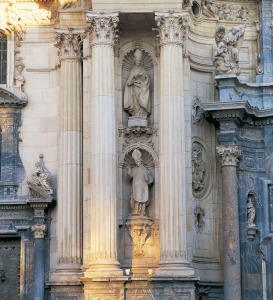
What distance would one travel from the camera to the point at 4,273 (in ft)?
93.4

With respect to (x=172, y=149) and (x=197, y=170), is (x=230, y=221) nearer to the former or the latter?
(x=197, y=170)

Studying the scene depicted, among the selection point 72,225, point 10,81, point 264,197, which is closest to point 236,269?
point 264,197

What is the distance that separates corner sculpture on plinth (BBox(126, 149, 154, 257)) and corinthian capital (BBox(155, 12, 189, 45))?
9.91ft

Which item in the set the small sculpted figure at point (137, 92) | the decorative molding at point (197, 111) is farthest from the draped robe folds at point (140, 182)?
the decorative molding at point (197, 111)

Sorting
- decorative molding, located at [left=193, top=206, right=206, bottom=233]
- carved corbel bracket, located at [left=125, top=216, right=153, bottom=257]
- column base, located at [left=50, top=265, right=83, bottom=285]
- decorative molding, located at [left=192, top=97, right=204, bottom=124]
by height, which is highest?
decorative molding, located at [left=192, top=97, right=204, bottom=124]

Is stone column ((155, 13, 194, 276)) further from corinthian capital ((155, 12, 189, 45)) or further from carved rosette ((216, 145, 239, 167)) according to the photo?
carved rosette ((216, 145, 239, 167))

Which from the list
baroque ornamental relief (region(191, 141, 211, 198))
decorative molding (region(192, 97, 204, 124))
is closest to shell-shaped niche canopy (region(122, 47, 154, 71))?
decorative molding (region(192, 97, 204, 124))

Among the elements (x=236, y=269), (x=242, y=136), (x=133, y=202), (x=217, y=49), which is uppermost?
(x=217, y=49)

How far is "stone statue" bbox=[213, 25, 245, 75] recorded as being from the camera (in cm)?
2897

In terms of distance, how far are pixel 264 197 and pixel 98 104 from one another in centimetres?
553

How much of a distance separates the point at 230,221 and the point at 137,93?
4206 millimetres

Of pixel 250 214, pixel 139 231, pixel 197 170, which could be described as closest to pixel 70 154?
pixel 139 231

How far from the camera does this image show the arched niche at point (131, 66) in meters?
28.0

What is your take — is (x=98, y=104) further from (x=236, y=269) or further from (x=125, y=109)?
(x=236, y=269)
